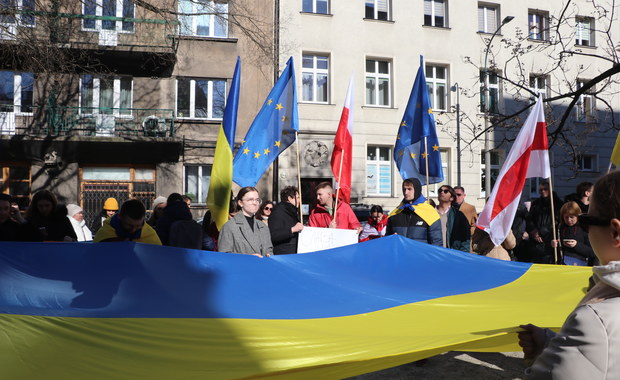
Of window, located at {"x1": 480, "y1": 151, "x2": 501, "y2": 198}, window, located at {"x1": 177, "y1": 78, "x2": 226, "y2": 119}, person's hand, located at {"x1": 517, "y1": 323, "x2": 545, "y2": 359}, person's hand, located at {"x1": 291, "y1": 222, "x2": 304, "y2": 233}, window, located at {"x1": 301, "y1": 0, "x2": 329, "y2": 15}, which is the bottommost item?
person's hand, located at {"x1": 517, "y1": 323, "x2": 545, "y2": 359}

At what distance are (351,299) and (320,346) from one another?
157cm

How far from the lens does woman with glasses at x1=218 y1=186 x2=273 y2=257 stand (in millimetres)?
5281

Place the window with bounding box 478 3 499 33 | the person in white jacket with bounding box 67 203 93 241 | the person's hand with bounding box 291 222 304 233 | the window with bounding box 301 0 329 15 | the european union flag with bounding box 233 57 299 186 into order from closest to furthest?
the person's hand with bounding box 291 222 304 233 → the european union flag with bounding box 233 57 299 186 → the person in white jacket with bounding box 67 203 93 241 → the window with bounding box 301 0 329 15 → the window with bounding box 478 3 499 33

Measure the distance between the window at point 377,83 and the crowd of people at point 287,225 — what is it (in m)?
14.2

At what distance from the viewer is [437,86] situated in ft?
74.0

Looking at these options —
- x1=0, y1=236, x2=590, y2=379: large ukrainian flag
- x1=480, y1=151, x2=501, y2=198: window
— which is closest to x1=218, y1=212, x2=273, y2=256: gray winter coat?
x1=0, y1=236, x2=590, y2=379: large ukrainian flag

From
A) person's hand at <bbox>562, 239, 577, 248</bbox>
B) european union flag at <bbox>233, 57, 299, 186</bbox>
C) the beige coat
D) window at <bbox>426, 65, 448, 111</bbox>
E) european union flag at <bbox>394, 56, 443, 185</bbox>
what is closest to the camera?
the beige coat

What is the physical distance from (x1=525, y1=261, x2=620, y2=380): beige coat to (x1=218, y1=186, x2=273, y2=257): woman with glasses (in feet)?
12.9

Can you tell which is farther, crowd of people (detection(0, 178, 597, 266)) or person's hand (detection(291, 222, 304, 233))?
person's hand (detection(291, 222, 304, 233))

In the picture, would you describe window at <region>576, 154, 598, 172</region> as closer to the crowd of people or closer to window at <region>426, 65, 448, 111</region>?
window at <region>426, 65, 448, 111</region>

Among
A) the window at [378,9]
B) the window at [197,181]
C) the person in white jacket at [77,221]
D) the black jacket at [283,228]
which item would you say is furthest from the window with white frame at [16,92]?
the black jacket at [283,228]

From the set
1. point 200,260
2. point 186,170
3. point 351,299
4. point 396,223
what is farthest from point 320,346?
point 186,170

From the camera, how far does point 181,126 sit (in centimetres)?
2002

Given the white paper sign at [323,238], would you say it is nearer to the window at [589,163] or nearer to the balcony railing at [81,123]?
the balcony railing at [81,123]
